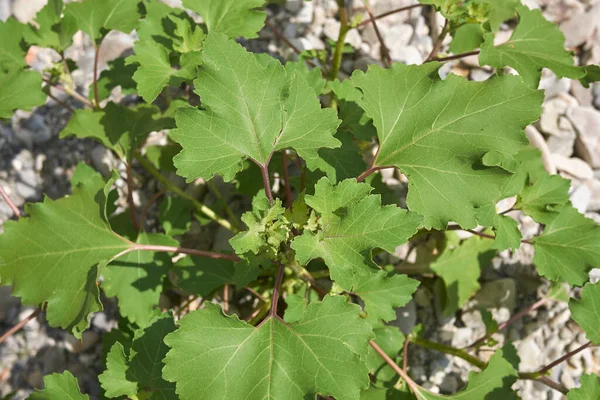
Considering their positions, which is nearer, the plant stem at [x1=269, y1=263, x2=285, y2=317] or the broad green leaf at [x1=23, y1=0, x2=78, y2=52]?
the plant stem at [x1=269, y1=263, x2=285, y2=317]

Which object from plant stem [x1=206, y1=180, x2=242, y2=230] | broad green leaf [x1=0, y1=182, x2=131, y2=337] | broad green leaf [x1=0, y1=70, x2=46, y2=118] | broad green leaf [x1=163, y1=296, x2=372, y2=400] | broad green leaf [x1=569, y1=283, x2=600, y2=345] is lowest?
broad green leaf [x1=569, y1=283, x2=600, y2=345]

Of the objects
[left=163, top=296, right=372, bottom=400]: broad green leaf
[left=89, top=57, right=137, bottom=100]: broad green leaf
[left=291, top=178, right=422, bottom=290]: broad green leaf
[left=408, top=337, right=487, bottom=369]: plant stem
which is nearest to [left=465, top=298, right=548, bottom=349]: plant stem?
[left=408, top=337, right=487, bottom=369]: plant stem

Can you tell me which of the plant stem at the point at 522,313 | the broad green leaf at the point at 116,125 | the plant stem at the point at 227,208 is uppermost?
the broad green leaf at the point at 116,125

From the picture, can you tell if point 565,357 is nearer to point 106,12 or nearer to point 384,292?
point 384,292

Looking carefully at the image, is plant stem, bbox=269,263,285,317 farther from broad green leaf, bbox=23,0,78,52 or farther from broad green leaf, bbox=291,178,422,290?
broad green leaf, bbox=23,0,78,52

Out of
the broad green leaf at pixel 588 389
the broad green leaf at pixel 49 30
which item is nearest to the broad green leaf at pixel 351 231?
the broad green leaf at pixel 588 389

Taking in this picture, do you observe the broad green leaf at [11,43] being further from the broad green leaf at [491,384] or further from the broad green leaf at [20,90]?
the broad green leaf at [491,384]
